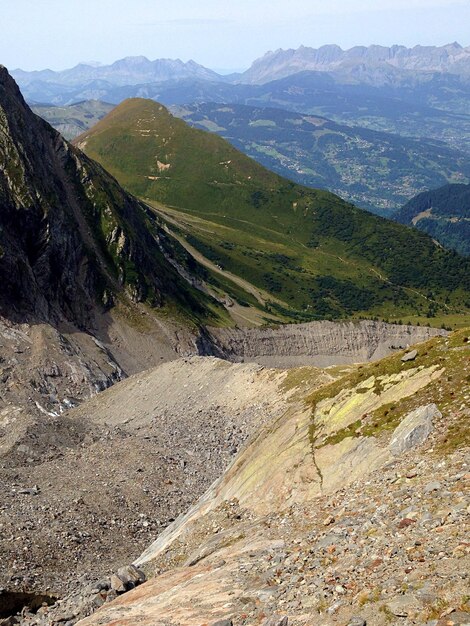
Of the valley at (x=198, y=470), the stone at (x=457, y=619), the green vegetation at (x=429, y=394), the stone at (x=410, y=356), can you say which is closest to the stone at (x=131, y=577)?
the valley at (x=198, y=470)

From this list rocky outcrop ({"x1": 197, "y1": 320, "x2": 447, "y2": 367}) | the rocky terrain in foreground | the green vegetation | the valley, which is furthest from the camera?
rocky outcrop ({"x1": 197, "y1": 320, "x2": 447, "y2": 367})

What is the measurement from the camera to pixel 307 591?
2292 centimetres

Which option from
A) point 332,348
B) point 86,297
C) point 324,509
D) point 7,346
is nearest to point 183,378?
point 7,346

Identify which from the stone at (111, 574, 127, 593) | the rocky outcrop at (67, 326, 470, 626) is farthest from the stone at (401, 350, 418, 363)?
the stone at (111, 574, 127, 593)

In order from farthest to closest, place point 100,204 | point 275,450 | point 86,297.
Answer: point 100,204 → point 86,297 → point 275,450

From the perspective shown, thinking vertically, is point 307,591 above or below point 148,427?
above

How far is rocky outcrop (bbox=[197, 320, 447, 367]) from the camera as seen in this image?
151 m

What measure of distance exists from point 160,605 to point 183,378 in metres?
61.5

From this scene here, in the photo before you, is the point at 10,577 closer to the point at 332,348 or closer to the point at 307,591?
the point at 307,591

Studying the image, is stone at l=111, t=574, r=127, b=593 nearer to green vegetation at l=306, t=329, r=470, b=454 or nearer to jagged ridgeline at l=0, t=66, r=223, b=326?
green vegetation at l=306, t=329, r=470, b=454

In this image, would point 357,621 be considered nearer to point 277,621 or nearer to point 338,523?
point 277,621

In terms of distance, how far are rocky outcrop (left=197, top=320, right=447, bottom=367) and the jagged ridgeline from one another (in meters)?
11.1

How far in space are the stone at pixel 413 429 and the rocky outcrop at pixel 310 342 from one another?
104582 millimetres

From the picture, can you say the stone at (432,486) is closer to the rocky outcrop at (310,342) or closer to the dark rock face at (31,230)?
the dark rock face at (31,230)
